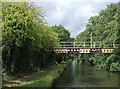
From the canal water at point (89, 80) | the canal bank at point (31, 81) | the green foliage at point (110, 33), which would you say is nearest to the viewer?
the canal bank at point (31, 81)

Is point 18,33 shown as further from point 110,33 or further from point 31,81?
point 110,33

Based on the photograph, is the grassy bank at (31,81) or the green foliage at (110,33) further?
the green foliage at (110,33)

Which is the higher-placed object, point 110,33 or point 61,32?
point 61,32

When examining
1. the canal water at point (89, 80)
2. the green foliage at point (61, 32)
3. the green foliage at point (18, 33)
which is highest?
the green foliage at point (61, 32)

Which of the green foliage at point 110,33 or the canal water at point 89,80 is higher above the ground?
the green foliage at point 110,33

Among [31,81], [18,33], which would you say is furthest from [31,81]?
[18,33]

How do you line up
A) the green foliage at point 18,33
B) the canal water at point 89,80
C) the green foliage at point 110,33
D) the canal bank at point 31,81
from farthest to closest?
the green foliage at point 110,33 < the canal water at point 89,80 < the green foliage at point 18,33 < the canal bank at point 31,81

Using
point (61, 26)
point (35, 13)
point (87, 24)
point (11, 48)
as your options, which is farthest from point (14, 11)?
point (61, 26)

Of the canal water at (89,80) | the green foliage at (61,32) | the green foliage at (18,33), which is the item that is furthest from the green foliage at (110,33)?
the green foliage at (61,32)

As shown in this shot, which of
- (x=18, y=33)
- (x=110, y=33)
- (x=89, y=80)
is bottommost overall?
(x=89, y=80)

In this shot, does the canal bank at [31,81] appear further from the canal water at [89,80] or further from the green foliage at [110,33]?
the green foliage at [110,33]

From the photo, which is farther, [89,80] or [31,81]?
[89,80]

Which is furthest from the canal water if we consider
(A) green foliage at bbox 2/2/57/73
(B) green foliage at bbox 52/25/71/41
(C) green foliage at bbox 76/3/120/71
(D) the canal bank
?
(B) green foliage at bbox 52/25/71/41

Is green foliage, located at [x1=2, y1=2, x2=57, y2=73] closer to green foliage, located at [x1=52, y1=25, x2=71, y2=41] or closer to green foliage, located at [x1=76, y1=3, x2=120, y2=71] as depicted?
green foliage, located at [x1=76, y1=3, x2=120, y2=71]
